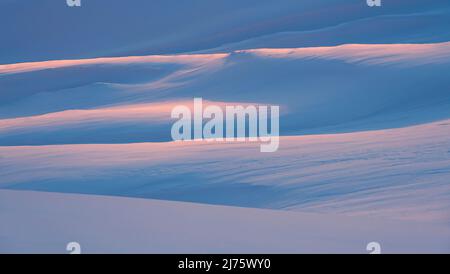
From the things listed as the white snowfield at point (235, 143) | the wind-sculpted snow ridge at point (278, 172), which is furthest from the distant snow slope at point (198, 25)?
the wind-sculpted snow ridge at point (278, 172)

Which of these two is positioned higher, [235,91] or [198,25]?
[198,25]

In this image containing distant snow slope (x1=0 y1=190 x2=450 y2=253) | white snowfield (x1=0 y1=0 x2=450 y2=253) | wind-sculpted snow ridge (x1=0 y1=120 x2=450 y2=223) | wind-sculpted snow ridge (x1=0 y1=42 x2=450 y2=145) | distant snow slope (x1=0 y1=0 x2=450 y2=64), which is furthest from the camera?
distant snow slope (x1=0 y1=0 x2=450 y2=64)

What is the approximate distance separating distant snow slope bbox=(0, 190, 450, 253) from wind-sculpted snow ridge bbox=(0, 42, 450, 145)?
2.04 meters

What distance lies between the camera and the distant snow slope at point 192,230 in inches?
102

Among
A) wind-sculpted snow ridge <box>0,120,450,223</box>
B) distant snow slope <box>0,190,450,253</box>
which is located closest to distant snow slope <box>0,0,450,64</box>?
wind-sculpted snow ridge <box>0,120,450,223</box>

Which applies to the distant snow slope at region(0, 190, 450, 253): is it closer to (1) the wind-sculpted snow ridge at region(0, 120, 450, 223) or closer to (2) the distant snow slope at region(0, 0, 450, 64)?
(1) the wind-sculpted snow ridge at region(0, 120, 450, 223)

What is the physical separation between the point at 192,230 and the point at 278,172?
118cm

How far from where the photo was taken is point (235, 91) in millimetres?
6488

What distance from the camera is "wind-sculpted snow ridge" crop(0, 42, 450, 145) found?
17.9 feet

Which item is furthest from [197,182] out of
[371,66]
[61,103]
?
[61,103]

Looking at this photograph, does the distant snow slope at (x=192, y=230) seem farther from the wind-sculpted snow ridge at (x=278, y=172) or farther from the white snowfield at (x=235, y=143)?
the wind-sculpted snow ridge at (x=278, y=172)

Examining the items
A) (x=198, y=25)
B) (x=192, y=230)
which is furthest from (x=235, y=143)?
(x=198, y=25)

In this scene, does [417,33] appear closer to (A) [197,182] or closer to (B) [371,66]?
(B) [371,66]

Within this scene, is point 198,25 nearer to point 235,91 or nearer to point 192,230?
point 235,91
